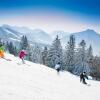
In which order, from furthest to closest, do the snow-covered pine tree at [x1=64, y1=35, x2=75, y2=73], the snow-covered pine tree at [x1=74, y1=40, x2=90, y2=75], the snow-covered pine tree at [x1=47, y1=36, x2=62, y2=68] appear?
the snow-covered pine tree at [x1=64, y1=35, x2=75, y2=73] < the snow-covered pine tree at [x1=74, y1=40, x2=90, y2=75] < the snow-covered pine tree at [x1=47, y1=36, x2=62, y2=68]

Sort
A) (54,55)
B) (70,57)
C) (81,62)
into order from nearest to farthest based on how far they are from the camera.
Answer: (54,55), (81,62), (70,57)

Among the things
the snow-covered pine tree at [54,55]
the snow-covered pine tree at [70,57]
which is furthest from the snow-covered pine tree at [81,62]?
the snow-covered pine tree at [54,55]

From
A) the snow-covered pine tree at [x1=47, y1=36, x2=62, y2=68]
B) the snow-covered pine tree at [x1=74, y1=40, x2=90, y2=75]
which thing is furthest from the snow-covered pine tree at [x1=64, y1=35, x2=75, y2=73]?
the snow-covered pine tree at [x1=47, y1=36, x2=62, y2=68]

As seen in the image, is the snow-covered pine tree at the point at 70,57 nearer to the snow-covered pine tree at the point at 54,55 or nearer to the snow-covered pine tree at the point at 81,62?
the snow-covered pine tree at the point at 81,62

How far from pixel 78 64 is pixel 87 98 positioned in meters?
52.2

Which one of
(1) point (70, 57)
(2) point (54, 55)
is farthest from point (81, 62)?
(2) point (54, 55)

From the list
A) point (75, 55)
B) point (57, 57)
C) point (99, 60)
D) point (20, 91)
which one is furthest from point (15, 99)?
point (99, 60)

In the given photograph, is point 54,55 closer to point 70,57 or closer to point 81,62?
point 70,57

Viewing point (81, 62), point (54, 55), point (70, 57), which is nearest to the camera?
point (54, 55)

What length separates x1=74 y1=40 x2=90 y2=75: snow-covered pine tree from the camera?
67.1 metres

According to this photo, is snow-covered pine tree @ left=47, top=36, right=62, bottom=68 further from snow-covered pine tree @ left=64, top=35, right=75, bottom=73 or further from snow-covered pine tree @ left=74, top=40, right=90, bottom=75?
snow-covered pine tree @ left=74, top=40, right=90, bottom=75

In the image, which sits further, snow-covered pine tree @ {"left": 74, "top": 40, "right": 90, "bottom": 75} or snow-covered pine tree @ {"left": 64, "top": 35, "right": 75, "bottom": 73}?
snow-covered pine tree @ {"left": 64, "top": 35, "right": 75, "bottom": 73}

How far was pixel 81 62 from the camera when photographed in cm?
6894

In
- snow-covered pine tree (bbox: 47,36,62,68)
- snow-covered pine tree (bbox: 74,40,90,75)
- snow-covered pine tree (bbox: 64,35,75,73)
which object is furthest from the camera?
snow-covered pine tree (bbox: 64,35,75,73)
